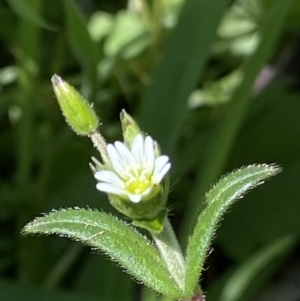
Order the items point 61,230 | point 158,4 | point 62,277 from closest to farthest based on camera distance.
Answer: point 61,230, point 62,277, point 158,4

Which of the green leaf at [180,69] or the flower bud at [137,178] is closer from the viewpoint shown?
the flower bud at [137,178]

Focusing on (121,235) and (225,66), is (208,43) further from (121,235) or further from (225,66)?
(121,235)

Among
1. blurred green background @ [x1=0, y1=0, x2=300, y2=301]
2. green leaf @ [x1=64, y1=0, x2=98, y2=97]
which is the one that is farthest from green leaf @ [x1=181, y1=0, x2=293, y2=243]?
green leaf @ [x1=64, y1=0, x2=98, y2=97]

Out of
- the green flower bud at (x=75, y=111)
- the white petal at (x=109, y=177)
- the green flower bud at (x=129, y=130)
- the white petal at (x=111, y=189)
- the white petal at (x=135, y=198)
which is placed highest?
the green flower bud at (x=75, y=111)

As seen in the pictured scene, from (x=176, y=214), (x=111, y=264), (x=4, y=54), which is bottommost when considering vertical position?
(x=111, y=264)

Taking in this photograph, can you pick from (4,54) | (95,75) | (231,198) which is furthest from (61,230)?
(4,54)

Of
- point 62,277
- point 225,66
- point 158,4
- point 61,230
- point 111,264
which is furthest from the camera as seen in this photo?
point 225,66

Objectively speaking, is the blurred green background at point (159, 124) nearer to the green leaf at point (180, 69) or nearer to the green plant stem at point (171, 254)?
the green leaf at point (180, 69)

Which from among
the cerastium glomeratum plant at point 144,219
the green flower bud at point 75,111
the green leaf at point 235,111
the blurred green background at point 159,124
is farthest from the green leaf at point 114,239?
the green leaf at point 235,111
